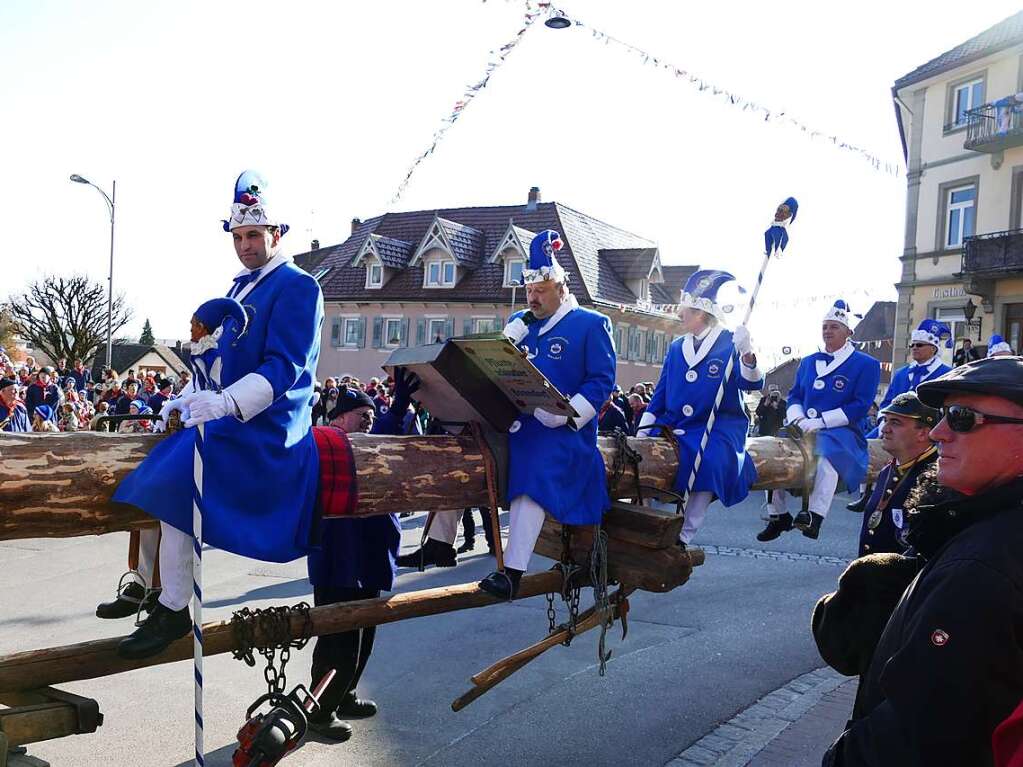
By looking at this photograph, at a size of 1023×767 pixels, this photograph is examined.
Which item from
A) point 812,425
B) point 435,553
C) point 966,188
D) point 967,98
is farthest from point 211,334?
point 967,98

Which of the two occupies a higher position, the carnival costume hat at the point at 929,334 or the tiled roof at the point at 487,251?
the tiled roof at the point at 487,251

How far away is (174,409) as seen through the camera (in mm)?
3707

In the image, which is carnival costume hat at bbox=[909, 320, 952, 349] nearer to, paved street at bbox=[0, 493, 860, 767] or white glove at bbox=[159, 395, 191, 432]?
paved street at bbox=[0, 493, 860, 767]

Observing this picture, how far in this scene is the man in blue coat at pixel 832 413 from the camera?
6.85 metres

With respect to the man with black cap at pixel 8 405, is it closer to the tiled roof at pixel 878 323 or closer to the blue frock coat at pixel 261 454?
the blue frock coat at pixel 261 454

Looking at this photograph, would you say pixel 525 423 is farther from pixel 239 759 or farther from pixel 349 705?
pixel 349 705

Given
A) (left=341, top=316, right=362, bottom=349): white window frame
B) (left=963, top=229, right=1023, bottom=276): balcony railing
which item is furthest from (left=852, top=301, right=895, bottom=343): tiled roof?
(left=341, top=316, right=362, bottom=349): white window frame

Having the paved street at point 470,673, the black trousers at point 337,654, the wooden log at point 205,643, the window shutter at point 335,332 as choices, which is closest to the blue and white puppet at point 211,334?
the wooden log at point 205,643

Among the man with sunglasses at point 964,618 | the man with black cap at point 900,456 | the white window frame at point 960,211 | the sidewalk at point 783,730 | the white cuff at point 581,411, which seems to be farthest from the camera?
the white window frame at point 960,211

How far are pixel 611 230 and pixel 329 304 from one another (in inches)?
505

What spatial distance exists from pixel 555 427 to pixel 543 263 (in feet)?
3.24

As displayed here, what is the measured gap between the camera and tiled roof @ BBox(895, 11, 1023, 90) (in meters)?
24.9

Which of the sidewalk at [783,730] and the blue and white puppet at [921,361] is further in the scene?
the blue and white puppet at [921,361]

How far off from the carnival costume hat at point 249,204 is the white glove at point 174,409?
2.62ft
